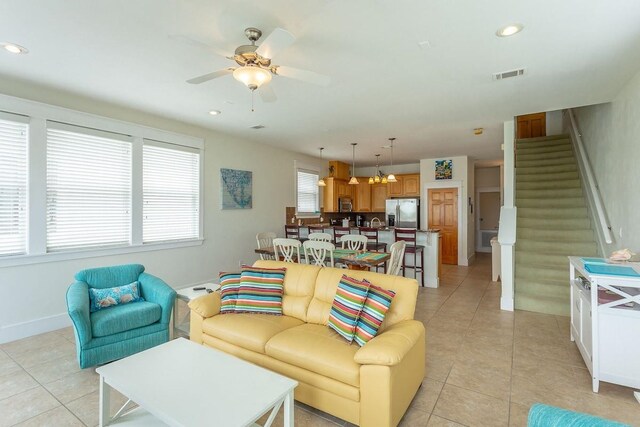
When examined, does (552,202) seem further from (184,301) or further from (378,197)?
(184,301)

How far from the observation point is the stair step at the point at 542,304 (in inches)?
162

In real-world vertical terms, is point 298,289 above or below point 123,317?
above

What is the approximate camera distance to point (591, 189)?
4.70 metres

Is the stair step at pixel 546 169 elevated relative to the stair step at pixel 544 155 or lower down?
lower down

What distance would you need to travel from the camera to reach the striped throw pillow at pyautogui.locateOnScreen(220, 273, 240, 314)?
2934mm

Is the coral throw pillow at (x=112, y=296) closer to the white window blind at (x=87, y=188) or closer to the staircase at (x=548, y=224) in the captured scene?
the white window blind at (x=87, y=188)

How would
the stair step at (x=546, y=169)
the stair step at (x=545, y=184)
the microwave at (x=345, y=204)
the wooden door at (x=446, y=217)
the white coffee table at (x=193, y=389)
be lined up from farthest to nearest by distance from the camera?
the microwave at (x=345, y=204)
the wooden door at (x=446, y=217)
the stair step at (x=546, y=169)
the stair step at (x=545, y=184)
the white coffee table at (x=193, y=389)

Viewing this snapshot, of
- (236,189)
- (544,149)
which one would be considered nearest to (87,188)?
(236,189)

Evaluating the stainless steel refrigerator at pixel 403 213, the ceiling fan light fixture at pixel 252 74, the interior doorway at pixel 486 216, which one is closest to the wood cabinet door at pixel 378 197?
the stainless steel refrigerator at pixel 403 213

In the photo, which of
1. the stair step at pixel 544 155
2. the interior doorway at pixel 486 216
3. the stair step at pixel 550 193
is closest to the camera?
the stair step at pixel 550 193

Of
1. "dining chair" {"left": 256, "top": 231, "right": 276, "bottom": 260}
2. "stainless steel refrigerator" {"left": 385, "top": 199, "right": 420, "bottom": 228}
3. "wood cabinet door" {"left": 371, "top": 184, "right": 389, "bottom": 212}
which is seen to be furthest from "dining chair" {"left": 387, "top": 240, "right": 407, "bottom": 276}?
"wood cabinet door" {"left": 371, "top": 184, "right": 389, "bottom": 212}

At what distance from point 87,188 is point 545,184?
7.54m

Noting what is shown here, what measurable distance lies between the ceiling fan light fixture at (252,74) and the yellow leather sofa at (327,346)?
→ 1.71m

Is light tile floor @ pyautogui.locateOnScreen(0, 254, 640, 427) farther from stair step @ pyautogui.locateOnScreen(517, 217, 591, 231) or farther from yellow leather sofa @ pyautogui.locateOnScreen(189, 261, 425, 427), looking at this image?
stair step @ pyautogui.locateOnScreen(517, 217, 591, 231)
